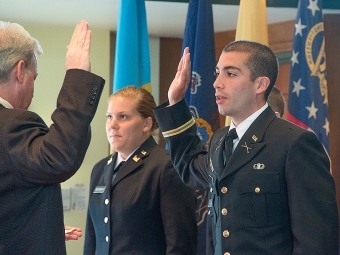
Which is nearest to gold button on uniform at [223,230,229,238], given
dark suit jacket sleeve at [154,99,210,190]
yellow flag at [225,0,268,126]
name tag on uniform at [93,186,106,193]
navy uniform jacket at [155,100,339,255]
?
navy uniform jacket at [155,100,339,255]

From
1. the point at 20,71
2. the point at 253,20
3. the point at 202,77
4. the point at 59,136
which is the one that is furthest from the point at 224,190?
the point at 253,20

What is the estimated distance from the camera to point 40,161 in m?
1.45

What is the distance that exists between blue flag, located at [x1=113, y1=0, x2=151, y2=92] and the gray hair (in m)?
1.84

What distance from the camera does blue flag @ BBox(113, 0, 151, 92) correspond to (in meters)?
3.45

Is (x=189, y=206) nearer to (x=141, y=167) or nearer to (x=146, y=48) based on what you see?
(x=141, y=167)

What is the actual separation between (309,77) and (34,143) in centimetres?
208

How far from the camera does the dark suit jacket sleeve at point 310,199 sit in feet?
5.51

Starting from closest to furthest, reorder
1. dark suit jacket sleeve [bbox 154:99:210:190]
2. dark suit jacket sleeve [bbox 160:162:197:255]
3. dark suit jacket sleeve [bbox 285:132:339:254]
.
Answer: dark suit jacket sleeve [bbox 285:132:339:254]
dark suit jacket sleeve [bbox 154:99:210:190]
dark suit jacket sleeve [bbox 160:162:197:255]

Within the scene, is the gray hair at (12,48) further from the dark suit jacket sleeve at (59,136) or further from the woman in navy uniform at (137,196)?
the woman in navy uniform at (137,196)

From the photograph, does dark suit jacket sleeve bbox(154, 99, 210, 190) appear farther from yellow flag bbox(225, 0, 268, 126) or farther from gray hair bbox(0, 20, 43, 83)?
yellow flag bbox(225, 0, 268, 126)

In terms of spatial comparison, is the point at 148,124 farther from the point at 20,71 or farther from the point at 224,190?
the point at 20,71

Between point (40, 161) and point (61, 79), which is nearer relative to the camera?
point (40, 161)

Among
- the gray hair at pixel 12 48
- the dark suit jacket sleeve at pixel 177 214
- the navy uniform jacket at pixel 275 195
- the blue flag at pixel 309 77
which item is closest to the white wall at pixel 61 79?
the blue flag at pixel 309 77

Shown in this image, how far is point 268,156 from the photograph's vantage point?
178 cm
